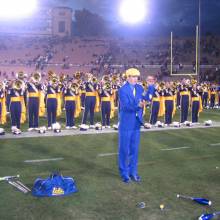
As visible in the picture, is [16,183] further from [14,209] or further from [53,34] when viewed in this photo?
[53,34]

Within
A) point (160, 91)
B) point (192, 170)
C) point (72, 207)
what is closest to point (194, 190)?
point (192, 170)

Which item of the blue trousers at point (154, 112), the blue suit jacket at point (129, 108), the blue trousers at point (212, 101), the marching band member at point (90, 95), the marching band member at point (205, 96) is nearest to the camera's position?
the blue suit jacket at point (129, 108)

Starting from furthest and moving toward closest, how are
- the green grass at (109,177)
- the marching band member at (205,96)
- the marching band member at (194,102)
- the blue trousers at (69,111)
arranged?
the marching band member at (205,96), the marching band member at (194,102), the blue trousers at (69,111), the green grass at (109,177)

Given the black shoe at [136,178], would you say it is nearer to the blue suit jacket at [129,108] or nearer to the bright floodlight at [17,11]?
the blue suit jacket at [129,108]

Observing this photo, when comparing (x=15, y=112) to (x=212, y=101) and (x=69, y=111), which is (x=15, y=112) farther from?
(x=212, y=101)

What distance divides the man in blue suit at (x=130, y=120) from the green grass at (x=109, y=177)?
345 millimetres

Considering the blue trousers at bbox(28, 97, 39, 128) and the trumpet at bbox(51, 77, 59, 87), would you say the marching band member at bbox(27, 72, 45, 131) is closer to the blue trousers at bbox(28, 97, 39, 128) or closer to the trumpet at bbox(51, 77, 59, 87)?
the blue trousers at bbox(28, 97, 39, 128)

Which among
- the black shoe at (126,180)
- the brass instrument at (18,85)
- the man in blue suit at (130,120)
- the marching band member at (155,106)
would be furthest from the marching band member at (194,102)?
the black shoe at (126,180)

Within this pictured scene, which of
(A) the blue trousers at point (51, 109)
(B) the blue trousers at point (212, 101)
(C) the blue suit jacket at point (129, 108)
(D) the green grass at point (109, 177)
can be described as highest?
(C) the blue suit jacket at point (129, 108)

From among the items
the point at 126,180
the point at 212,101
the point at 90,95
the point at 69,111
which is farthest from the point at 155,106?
the point at 212,101

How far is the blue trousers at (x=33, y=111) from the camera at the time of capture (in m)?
13.7

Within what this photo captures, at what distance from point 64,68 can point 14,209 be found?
41.2 meters

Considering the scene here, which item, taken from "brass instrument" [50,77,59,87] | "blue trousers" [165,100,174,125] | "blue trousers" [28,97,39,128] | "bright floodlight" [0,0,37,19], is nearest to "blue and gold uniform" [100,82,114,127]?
"brass instrument" [50,77,59,87]

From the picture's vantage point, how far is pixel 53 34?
6838cm
